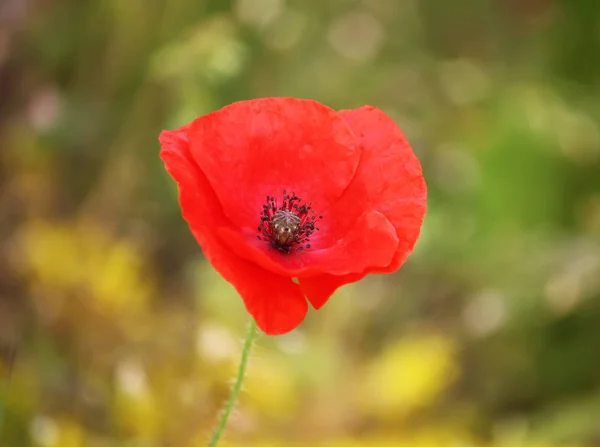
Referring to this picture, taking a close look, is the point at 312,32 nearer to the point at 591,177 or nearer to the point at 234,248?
the point at 591,177

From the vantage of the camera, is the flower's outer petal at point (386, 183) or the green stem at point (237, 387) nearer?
the green stem at point (237, 387)

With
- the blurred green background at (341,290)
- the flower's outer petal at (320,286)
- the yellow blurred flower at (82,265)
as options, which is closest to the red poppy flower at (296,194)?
the flower's outer petal at (320,286)

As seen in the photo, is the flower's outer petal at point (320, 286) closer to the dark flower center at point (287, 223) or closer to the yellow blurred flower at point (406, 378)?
the dark flower center at point (287, 223)

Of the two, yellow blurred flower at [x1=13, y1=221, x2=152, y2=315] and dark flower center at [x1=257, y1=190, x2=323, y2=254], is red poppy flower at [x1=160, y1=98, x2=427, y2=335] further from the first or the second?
yellow blurred flower at [x1=13, y1=221, x2=152, y2=315]

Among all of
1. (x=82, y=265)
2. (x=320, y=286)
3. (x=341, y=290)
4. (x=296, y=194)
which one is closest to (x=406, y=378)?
(x=341, y=290)

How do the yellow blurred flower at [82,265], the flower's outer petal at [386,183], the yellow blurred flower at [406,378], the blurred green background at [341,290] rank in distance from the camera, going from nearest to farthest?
1. the flower's outer petal at [386,183]
2. the blurred green background at [341,290]
3. the yellow blurred flower at [82,265]
4. the yellow blurred flower at [406,378]

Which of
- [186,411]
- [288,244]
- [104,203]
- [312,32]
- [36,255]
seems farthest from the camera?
[312,32]

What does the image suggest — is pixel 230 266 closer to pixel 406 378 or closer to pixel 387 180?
pixel 387 180

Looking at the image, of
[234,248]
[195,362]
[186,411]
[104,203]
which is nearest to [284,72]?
[104,203]
